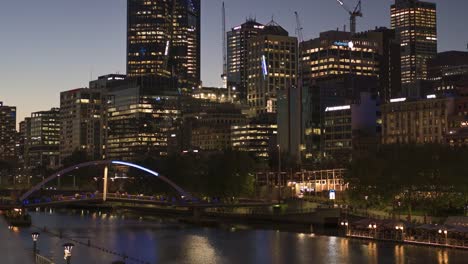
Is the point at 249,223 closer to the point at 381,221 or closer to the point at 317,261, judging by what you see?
the point at 381,221

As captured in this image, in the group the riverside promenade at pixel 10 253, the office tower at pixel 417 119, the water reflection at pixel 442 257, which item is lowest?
the water reflection at pixel 442 257

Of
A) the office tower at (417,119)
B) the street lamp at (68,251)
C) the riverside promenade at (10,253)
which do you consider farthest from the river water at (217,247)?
the office tower at (417,119)

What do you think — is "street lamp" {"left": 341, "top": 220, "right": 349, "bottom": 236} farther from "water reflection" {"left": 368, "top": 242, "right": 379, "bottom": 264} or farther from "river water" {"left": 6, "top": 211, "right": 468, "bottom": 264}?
"water reflection" {"left": 368, "top": 242, "right": 379, "bottom": 264}

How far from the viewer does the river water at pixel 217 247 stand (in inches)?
2997

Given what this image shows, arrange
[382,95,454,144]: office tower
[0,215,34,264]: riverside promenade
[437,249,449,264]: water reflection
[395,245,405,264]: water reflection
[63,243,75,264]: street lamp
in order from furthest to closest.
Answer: [382,95,454,144]: office tower → [395,245,405,264]: water reflection → [437,249,449,264]: water reflection → [63,243,75,264]: street lamp → [0,215,34,264]: riverside promenade

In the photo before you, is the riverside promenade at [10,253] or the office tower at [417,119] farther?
the office tower at [417,119]

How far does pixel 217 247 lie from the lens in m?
86.6

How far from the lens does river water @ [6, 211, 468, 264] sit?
76.1 metres

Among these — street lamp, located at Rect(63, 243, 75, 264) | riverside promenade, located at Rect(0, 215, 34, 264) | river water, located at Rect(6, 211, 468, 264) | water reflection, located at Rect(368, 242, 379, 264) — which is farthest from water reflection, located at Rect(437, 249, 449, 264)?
riverside promenade, located at Rect(0, 215, 34, 264)

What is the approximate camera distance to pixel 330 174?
143m

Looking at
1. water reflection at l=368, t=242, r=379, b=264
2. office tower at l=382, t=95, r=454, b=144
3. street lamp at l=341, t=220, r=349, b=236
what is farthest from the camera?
office tower at l=382, t=95, r=454, b=144

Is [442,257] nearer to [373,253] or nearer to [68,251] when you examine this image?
[373,253]

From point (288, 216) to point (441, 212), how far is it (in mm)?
24234

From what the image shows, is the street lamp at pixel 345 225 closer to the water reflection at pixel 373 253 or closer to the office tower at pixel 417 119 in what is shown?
the water reflection at pixel 373 253
